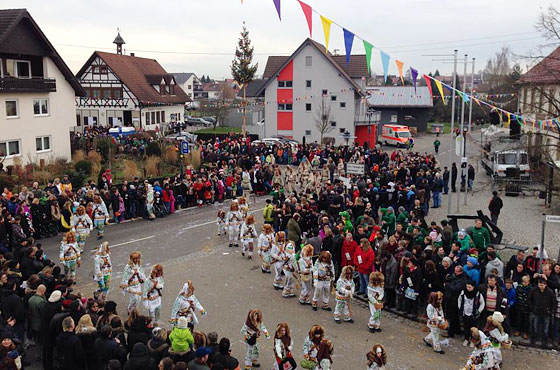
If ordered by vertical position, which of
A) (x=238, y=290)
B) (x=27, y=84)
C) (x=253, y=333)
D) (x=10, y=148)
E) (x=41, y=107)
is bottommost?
(x=238, y=290)

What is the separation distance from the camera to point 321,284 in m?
12.7

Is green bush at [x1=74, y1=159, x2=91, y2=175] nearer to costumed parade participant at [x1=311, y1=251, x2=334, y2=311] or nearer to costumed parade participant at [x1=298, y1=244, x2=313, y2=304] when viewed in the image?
costumed parade participant at [x1=298, y1=244, x2=313, y2=304]

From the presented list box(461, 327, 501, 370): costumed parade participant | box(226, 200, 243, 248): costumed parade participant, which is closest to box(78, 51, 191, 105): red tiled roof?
box(226, 200, 243, 248): costumed parade participant

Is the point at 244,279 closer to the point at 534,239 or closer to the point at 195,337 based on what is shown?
the point at 195,337

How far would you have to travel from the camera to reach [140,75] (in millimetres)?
58406

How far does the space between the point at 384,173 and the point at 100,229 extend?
12.9 metres

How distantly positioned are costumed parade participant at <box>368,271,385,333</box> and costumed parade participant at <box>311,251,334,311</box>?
1.27 meters

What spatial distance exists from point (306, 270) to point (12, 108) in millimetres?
25249

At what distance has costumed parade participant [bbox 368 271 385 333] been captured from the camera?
11.5 meters

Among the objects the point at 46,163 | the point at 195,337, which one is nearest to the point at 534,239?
the point at 195,337

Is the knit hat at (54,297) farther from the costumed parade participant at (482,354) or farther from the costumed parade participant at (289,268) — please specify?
the costumed parade participant at (482,354)

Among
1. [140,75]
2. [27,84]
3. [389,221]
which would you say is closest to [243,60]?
[140,75]

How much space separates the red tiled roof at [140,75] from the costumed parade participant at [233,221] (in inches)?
1553

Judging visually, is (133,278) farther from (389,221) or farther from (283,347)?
(389,221)
